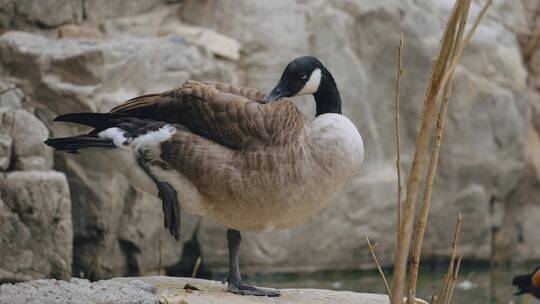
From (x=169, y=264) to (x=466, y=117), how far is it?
9.83ft

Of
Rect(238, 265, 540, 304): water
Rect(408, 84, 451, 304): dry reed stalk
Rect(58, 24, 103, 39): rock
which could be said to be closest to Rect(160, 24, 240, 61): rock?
Rect(58, 24, 103, 39): rock

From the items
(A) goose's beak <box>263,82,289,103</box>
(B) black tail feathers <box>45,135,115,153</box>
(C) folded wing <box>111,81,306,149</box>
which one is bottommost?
(B) black tail feathers <box>45,135,115,153</box>

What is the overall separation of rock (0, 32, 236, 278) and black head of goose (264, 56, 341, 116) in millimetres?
2378

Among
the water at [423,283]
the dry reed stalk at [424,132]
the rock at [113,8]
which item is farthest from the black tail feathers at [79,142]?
the rock at [113,8]

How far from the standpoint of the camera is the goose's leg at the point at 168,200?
3.94 metres

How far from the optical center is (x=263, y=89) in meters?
7.19

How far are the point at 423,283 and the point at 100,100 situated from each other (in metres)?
3.06

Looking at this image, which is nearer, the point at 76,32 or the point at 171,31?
the point at 76,32

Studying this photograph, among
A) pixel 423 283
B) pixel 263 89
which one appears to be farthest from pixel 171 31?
pixel 423 283

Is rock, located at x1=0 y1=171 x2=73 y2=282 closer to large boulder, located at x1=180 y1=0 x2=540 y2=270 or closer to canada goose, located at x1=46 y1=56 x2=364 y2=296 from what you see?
canada goose, located at x1=46 y1=56 x2=364 y2=296

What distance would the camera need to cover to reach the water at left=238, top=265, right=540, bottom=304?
6910 mm

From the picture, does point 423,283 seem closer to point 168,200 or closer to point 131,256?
point 131,256

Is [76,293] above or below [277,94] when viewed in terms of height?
below

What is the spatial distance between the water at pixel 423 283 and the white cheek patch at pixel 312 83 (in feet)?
10.0
